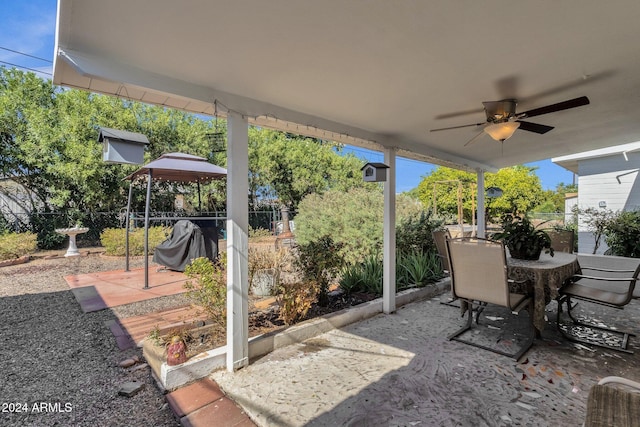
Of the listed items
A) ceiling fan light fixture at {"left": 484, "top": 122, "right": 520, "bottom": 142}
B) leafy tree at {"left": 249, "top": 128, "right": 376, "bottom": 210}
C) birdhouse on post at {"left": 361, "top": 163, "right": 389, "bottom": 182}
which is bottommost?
birdhouse on post at {"left": 361, "top": 163, "right": 389, "bottom": 182}

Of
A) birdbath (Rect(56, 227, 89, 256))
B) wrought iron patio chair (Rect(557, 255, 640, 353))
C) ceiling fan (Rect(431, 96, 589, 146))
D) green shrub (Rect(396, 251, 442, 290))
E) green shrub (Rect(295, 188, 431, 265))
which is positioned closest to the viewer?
ceiling fan (Rect(431, 96, 589, 146))

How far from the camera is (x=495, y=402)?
2.22 metres

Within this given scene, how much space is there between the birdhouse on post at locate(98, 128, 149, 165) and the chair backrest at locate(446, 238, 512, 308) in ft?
10.8

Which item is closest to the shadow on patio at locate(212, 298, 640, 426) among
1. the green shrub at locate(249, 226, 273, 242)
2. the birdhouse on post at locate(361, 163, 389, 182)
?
the birdhouse on post at locate(361, 163, 389, 182)

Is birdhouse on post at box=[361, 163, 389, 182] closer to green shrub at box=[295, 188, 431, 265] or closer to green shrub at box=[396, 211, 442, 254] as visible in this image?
green shrub at box=[295, 188, 431, 265]

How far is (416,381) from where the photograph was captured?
2482 mm

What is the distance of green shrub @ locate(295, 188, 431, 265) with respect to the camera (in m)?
6.45

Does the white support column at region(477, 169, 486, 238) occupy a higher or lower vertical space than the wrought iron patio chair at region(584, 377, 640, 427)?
higher

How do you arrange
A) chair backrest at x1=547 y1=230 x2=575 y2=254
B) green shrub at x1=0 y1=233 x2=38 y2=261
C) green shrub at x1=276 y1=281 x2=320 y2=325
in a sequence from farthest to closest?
green shrub at x1=0 y1=233 x2=38 y2=261
chair backrest at x1=547 y1=230 x2=575 y2=254
green shrub at x1=276 y1=281 x2=320 y2=325

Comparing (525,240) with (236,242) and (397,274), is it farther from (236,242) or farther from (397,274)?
(236,242)

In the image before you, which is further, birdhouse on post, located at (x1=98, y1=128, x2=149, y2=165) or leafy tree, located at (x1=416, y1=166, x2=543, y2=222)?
leafy tree, located at (x1=416, y1=166, x2=543, y2=222)

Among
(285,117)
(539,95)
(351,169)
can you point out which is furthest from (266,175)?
(539,95)

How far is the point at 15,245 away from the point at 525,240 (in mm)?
10765

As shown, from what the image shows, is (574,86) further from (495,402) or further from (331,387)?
(331,387)
